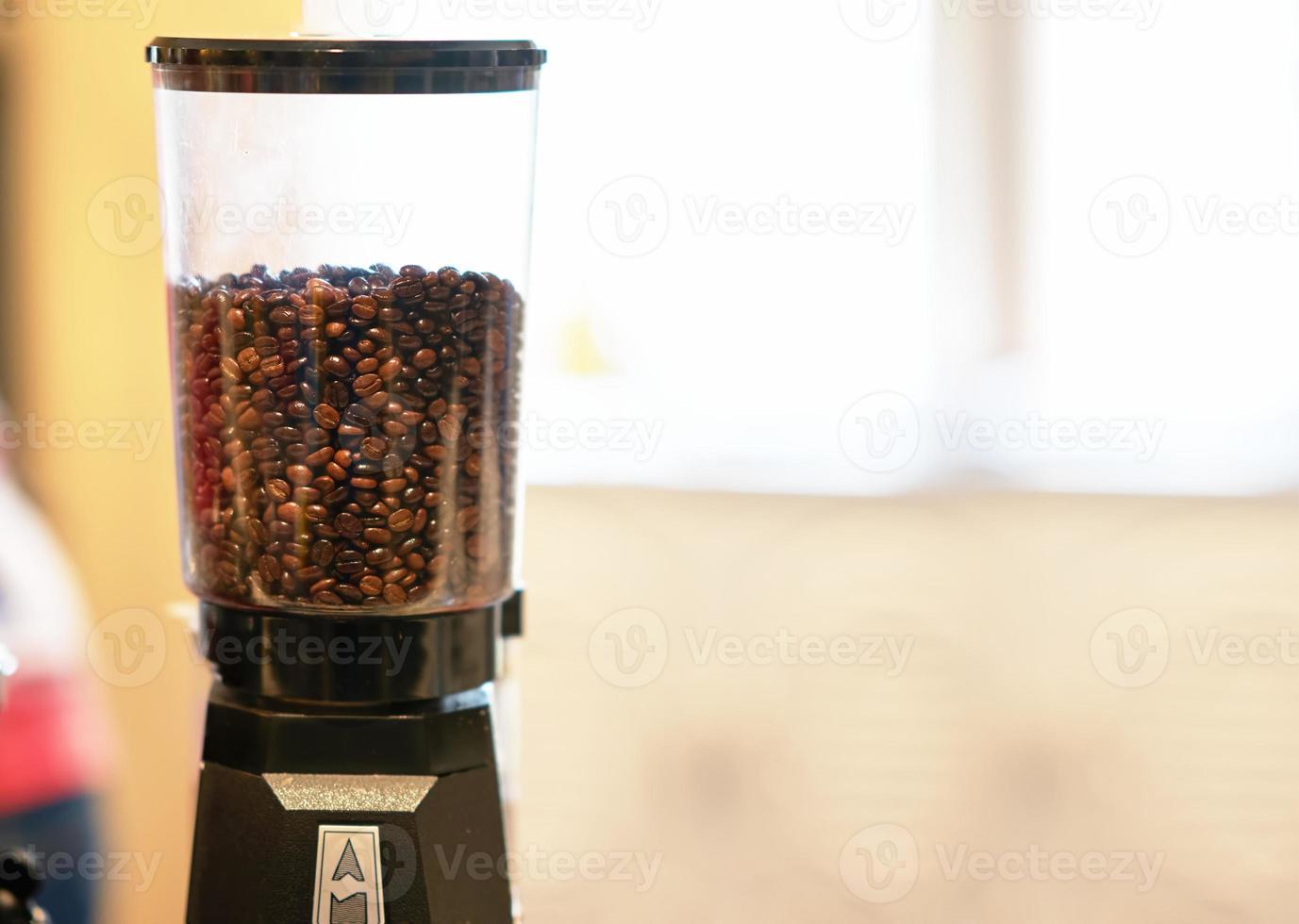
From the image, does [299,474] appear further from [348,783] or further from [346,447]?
[348,783]

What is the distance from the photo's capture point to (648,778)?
164 centimetres

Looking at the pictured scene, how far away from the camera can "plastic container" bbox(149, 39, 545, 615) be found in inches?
33.0

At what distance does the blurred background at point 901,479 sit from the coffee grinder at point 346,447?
560mm

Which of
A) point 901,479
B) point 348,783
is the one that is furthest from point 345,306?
point 901,479

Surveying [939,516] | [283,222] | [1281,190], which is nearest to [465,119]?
[283,222]

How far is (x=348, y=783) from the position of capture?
84 cm

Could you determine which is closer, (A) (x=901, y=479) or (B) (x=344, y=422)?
(B) (x=344, y=422)

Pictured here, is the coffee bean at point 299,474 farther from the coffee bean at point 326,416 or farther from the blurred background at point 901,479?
the blurred background at point 901,479

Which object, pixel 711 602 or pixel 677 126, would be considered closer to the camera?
pixel 677 126

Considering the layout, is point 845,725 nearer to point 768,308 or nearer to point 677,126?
point 768,308

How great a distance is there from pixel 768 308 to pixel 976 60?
368 mm

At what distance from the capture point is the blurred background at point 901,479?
1.50m

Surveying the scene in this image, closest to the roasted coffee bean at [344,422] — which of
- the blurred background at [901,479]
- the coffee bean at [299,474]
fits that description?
the coffee bean at [299,474]

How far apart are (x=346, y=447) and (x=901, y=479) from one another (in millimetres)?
927
